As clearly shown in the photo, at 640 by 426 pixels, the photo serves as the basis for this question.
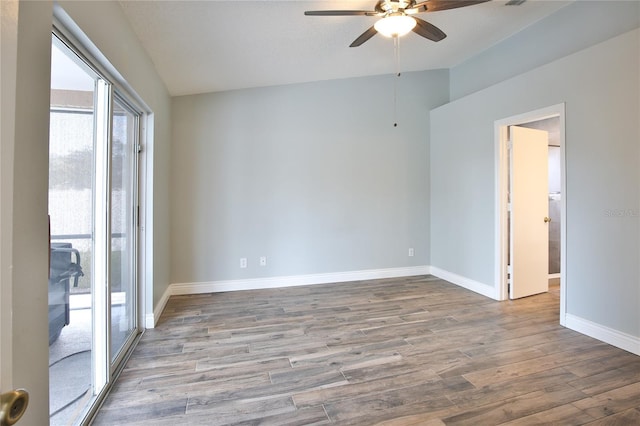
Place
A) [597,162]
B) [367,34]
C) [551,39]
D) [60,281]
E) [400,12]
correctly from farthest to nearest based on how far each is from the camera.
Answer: [551,39]
[597,162]
[367,34]
[400,12]
[60,281]

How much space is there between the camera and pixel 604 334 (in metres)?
2.62

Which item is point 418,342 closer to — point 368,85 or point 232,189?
point 232,189

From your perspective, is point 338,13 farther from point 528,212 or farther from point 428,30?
point 528,212

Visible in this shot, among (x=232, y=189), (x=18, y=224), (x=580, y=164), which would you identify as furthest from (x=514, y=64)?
(x=18, y=224)

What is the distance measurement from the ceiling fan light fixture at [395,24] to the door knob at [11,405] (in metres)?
2.65

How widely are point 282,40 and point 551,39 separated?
301cm

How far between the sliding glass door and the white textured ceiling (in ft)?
2.30

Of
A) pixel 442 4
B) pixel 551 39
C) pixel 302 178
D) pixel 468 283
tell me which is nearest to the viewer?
pixel 442 4

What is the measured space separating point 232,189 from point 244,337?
1.96 m

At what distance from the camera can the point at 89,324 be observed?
1901 mm

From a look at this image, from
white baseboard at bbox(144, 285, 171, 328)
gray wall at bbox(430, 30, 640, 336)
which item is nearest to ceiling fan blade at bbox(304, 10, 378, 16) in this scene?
gray wall at bbox(430, 30, 640, 336)

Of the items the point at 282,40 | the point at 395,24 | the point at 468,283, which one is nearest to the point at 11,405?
the point at 395,24

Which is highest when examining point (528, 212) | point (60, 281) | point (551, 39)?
point (551, 39)

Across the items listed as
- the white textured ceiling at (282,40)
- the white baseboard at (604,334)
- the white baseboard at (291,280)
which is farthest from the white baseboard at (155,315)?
the white baseboard at (604,334)
